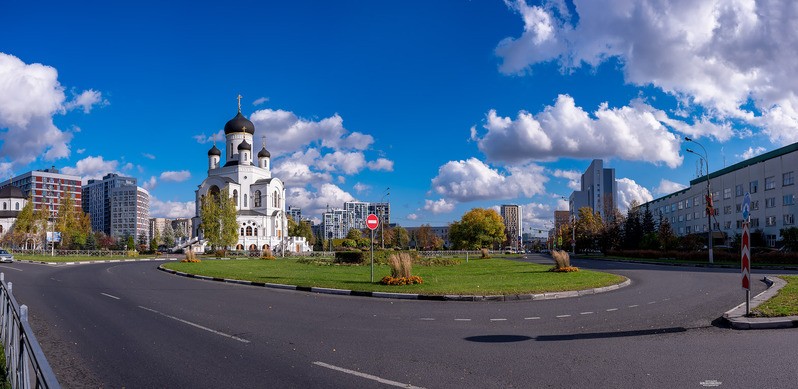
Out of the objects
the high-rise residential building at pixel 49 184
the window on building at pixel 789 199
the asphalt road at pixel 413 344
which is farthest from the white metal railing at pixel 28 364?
the high-rise residential building at pixel 49 184

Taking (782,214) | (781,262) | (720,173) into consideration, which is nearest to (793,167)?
(782,214)

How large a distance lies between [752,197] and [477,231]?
44.9m

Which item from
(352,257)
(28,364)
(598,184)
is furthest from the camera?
(598,184)

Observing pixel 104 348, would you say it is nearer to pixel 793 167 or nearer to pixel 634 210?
pixel 793 167

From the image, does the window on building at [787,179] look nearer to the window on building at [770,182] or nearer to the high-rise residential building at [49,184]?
the window on building at [770,182]

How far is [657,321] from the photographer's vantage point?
11211 millimetres

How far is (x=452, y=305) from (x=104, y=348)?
8.87 metres

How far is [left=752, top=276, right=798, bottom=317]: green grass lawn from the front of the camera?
11.0 metres

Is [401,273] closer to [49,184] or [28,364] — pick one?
[28,364]

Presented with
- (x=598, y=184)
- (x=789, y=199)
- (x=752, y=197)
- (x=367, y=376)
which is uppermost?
(x=598, y=184)

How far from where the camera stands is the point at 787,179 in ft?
177

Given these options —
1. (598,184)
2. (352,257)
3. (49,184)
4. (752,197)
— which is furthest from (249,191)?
(598,184)

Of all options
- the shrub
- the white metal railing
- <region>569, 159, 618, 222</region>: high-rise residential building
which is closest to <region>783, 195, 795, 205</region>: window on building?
the shrub

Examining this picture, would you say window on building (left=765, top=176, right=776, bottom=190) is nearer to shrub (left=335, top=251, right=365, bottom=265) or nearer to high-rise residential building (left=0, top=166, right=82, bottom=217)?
shrub (left=335, top=251, right=365, bottom=265)
